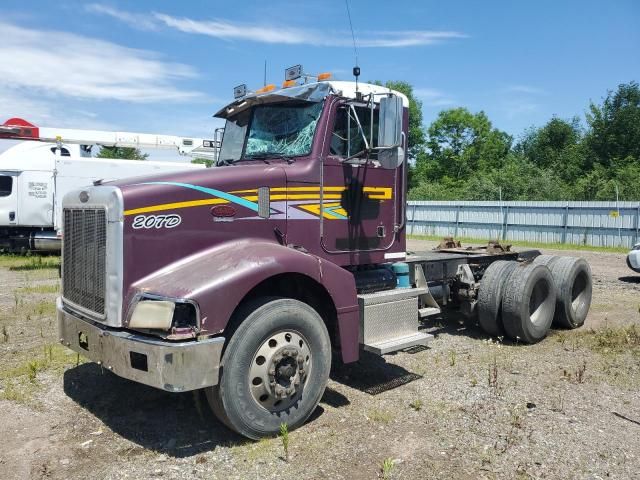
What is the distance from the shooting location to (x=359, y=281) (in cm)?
555

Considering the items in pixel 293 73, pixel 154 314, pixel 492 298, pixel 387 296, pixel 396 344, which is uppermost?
pixel 293 73

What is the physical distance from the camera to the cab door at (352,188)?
5262 millimetres

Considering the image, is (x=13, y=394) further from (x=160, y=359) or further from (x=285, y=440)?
(x=285, y=440)

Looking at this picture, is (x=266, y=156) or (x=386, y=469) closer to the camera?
(x=386, y=469)

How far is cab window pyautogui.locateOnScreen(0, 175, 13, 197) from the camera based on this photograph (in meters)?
16.6

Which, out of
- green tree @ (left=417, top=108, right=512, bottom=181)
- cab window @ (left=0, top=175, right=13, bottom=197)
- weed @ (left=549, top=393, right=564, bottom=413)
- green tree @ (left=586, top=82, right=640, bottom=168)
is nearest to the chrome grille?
weed @ (left=549, top=393, right=564, bottom=413)

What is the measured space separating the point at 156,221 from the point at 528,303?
4843mm

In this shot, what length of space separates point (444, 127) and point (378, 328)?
189 ft

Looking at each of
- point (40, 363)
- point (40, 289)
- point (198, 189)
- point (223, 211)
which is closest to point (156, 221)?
point (198, 189)

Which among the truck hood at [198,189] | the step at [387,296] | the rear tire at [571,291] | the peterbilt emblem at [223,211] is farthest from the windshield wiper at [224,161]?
the rear tire at [571,291]

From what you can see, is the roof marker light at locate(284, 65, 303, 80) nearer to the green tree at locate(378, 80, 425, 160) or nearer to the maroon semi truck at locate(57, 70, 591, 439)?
the maroon semi truck at locate(57, 70, 591, 439)

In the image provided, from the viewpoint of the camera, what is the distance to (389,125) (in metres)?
5.00

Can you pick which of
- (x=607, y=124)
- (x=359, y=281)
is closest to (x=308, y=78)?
(x=359, y=281)

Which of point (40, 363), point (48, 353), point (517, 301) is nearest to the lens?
point (40, 363)
